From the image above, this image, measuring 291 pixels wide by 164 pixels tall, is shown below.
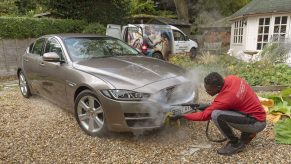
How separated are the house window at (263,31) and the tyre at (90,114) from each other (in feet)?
41.5

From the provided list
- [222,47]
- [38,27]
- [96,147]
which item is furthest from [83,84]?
[222,47]

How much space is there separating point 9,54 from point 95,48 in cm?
699

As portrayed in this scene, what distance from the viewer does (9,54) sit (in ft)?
35.2

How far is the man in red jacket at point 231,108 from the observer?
3404 mm

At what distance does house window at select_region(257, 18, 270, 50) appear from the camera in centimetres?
1434

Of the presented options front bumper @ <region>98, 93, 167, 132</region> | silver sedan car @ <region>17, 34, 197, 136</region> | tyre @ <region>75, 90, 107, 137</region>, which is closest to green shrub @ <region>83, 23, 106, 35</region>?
silver sedan car @ <region>17, 34, 197, 136</region>

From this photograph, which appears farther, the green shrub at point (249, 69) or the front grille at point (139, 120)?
the green shrub at point (249, 69)

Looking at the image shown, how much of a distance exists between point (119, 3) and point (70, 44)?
10.5 metres

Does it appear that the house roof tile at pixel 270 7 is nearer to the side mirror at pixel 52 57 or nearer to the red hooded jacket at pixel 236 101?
the red hooded jacket at pixel 236 101

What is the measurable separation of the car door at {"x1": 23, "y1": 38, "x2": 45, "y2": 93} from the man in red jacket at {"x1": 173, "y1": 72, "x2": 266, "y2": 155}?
3.61 m

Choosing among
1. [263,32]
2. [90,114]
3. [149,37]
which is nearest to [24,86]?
[90,114]

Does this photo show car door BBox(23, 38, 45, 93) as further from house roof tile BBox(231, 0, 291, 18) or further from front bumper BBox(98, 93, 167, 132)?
house roof tile BBox(231, 0, 291, 18)

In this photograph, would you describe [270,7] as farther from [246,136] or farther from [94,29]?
[246,136]

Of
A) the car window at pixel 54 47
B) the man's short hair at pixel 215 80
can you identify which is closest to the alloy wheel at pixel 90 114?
the car window at pixel 54 47
